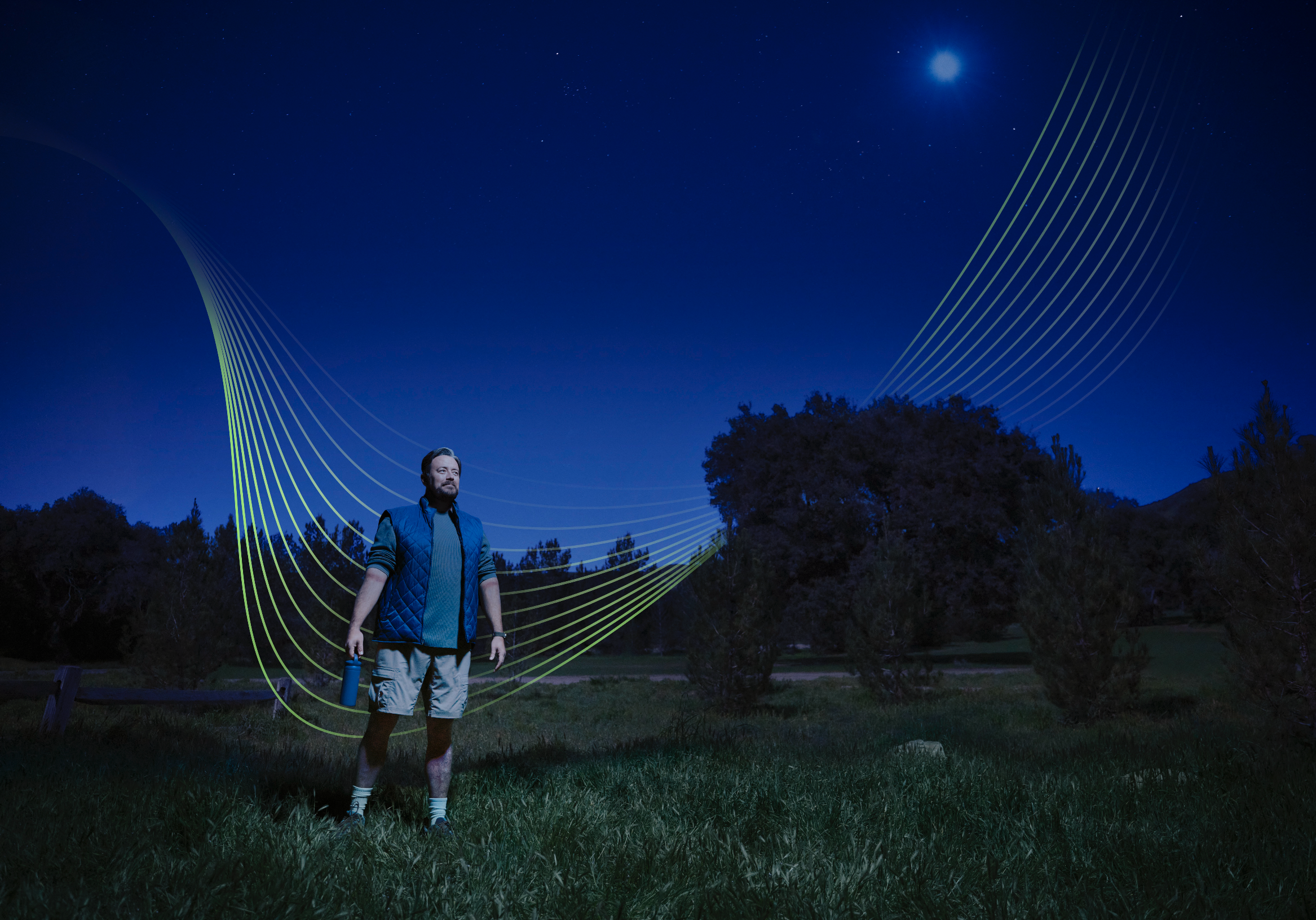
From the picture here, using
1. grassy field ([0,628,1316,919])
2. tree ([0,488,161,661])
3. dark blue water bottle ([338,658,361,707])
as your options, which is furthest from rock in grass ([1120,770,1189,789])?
tree ([0,488,161,661])

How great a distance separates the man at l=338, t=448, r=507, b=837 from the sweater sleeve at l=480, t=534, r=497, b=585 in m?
0.06

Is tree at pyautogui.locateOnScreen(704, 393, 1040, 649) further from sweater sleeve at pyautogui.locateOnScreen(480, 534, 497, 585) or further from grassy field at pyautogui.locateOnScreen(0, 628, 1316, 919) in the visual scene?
sweater sleeve at pyautogui.locateOnScreen(480, 534, 497, 585)

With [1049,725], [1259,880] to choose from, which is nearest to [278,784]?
[1259,880]

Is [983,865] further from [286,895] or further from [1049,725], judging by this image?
[1049,725]

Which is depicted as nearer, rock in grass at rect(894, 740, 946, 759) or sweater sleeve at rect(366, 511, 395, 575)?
sweater sleeve at rect(366, 511, 395, 575)

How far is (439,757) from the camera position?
384 centimetres

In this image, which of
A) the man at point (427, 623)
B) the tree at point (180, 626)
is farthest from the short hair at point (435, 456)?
the tree at point (180, 626)

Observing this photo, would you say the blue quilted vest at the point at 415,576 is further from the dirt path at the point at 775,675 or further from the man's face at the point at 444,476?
the dirt path at the point at 775,675

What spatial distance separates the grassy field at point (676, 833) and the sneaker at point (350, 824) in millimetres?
70

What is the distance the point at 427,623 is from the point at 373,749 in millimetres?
680

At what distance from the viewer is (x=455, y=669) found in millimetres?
3938

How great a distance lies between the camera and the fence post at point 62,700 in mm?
7508

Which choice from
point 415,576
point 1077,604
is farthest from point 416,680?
point 1077,604

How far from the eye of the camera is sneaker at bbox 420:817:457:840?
342 cm
